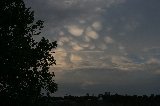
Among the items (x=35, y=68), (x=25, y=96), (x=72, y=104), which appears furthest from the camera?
(x=72, y=104)

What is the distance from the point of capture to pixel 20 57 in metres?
35.8

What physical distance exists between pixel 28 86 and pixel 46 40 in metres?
4.73

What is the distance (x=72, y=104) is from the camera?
7350 cm

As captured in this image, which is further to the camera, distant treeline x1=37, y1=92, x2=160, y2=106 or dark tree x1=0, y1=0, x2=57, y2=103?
distant treeline x1=37, y1=92, x2=160, y2=106

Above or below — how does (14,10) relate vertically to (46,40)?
above

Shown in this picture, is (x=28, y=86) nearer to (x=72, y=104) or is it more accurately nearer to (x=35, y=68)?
(x=35, y=68)

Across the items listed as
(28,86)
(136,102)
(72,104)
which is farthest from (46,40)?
(136,102)

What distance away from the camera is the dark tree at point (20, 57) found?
35000 mm

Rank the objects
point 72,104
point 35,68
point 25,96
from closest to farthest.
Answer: point 25,96, point 35,68, point 72,104

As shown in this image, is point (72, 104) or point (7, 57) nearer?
point (7, 57)

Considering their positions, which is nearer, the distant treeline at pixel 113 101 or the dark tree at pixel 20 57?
the dark tree at pixel 20 57

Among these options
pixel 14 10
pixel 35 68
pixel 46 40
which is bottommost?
pixel 35 68

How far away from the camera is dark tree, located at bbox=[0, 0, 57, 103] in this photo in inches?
1378

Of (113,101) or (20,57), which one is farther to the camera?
(113,101)
